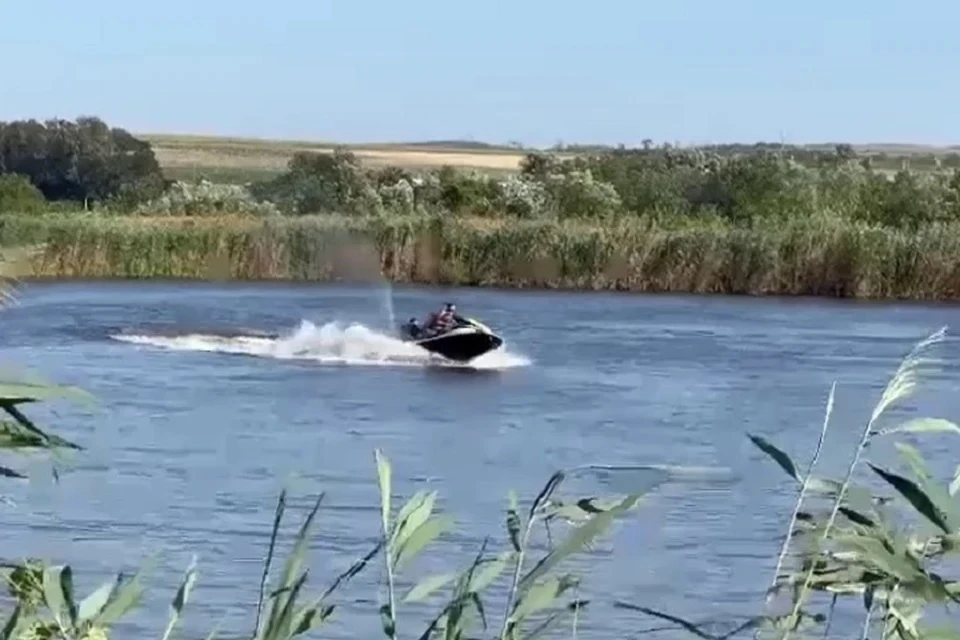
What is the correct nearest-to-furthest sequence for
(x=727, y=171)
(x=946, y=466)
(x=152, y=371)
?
(x=946, y=466)
(x=152, y=371)
(x=727, y=171)

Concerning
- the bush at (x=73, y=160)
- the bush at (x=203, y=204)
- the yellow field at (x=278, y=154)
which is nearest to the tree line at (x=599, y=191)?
the bush at (x=203, y=204)

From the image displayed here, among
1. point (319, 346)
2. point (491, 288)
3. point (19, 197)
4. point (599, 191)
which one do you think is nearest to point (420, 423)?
point (319, 346)

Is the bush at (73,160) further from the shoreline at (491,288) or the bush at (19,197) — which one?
the shoreline at (491,288)

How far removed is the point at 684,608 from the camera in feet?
38.3

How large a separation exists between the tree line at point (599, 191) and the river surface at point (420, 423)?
456 inches

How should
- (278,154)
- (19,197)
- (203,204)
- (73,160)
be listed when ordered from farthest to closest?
(278,154), (73,160), (203,204), (19,197)

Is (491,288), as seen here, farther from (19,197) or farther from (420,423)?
(420,423)

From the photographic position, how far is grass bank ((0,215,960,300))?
37938mm

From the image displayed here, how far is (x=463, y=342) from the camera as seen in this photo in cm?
2773

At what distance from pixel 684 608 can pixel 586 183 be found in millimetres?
44635

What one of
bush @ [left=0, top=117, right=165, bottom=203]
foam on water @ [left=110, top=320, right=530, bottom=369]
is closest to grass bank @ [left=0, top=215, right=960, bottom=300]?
foam on water @ [left=110, top=320, right=530, bottom=369]

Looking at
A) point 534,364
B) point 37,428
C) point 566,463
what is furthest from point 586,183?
point 37,428

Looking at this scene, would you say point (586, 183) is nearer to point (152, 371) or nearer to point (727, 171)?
point (727, 171)

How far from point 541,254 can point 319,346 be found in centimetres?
1024
